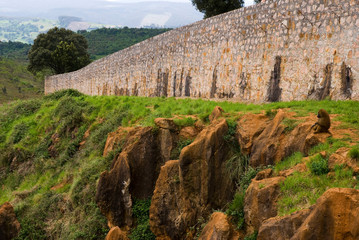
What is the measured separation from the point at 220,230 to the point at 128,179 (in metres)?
3.77

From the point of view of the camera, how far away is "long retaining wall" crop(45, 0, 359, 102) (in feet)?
31.4

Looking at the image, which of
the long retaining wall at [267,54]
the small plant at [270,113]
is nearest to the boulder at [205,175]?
the small plant at [270,113]

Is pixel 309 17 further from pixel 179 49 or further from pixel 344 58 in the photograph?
pixel 179 49

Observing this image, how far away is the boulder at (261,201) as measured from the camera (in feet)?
19.7

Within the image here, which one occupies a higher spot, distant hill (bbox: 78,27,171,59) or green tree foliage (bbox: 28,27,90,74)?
distant hill (bbox: 78,27,171,59)

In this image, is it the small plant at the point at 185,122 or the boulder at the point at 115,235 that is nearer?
the boulder at the point at 115,235

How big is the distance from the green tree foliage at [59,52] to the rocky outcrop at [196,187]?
33.6 meters

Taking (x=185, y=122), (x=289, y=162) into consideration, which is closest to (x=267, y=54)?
(x=185, y=122)

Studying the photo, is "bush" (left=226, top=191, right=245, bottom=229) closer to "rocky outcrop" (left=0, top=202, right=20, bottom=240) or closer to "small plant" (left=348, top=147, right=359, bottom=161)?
"small plant" (left=348, top=147, right=359, bottom=161)

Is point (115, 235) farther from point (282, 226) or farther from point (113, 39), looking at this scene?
point (113, 39)

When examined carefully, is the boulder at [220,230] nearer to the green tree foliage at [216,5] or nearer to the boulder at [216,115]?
the boulder at [216,115]

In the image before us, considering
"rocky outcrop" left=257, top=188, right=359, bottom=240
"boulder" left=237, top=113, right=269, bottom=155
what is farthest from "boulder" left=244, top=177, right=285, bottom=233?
"boulder" left=237, top=113, right=269, bottom=155

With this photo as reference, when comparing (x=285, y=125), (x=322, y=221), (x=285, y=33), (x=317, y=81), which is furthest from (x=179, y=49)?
(x=322, y=221)

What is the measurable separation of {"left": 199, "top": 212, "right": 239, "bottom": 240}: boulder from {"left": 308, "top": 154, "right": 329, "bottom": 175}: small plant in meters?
1.51
